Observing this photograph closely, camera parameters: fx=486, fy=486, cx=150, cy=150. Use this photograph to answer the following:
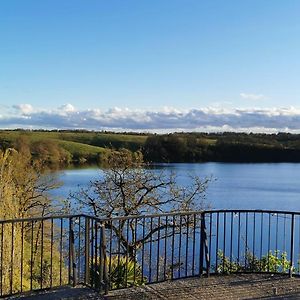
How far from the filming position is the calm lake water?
1117 inches

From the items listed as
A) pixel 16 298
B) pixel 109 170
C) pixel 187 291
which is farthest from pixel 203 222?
pixel 109 170

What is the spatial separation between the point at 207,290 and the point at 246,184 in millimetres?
34514

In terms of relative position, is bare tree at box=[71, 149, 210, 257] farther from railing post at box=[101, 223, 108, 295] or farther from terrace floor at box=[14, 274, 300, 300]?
railing post at box=[101, 223, 108, 295]

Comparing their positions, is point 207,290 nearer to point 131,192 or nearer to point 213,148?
point 131,192

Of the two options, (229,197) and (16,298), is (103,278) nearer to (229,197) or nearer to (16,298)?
(16,298)

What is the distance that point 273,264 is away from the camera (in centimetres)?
780

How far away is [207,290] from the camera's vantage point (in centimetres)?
525

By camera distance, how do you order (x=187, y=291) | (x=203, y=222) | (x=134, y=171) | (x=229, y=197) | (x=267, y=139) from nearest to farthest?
(x=187, y=291)
(x=203, y=222)
(x=134, y=171)
(x=229, y=197)
(x=267, y=139)

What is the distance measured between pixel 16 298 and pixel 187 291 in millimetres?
1765

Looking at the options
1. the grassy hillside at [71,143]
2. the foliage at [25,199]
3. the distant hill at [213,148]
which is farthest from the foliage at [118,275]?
the distant hill at [213,148]

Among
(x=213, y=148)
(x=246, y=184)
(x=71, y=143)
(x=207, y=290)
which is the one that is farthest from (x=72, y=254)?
(x=71, y=143)

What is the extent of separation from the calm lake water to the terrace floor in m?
19.9

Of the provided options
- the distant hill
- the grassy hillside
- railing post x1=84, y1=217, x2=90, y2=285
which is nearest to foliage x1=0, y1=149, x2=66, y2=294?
the grassy hillside

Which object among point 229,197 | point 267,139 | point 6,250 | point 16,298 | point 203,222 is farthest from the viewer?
point 267,139
